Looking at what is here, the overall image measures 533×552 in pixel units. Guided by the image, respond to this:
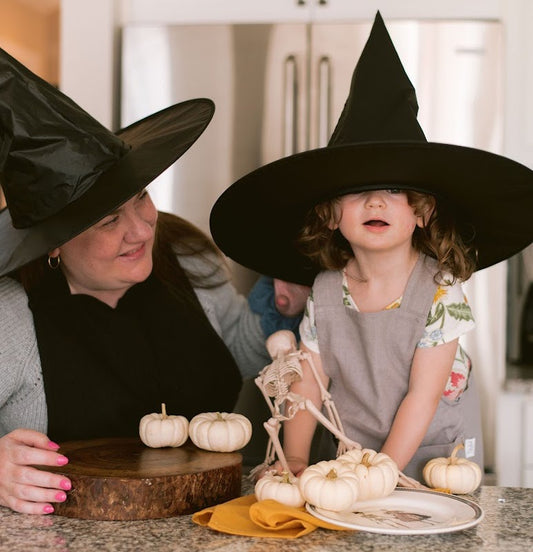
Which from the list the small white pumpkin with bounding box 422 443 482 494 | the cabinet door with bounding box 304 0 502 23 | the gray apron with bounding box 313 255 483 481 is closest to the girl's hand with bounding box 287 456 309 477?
the gray apron with bounding box 313 255 483 481

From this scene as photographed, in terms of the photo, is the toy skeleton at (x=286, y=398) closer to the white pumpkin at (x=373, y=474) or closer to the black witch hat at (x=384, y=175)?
the white pumpkin at (x=373, y=474)

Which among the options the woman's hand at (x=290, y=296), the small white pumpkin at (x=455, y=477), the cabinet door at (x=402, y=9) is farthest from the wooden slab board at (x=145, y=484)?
the cabinet door at (x=402, y=9)

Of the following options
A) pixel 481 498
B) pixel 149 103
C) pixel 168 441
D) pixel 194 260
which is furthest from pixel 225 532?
pixel 149 103

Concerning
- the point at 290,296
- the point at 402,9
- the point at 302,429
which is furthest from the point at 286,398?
the point at 402,9

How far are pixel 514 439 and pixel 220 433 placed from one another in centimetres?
169

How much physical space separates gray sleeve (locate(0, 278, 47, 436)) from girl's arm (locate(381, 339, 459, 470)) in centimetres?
56

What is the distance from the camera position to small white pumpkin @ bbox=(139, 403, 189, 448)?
1.10 meters

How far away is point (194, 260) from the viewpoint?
1.66 meters

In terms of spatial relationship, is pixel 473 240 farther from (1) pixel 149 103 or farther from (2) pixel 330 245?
(1) pixel 149 103

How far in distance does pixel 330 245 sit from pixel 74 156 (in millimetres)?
477

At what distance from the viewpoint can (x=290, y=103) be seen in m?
2.47

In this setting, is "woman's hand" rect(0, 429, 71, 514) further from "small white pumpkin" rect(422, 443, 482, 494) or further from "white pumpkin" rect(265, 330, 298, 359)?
"small white pumpkin" rect(422, 443, 482, 494)

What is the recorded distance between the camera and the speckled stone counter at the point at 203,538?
0.84 meters

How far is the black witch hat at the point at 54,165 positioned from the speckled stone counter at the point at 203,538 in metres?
0.38
